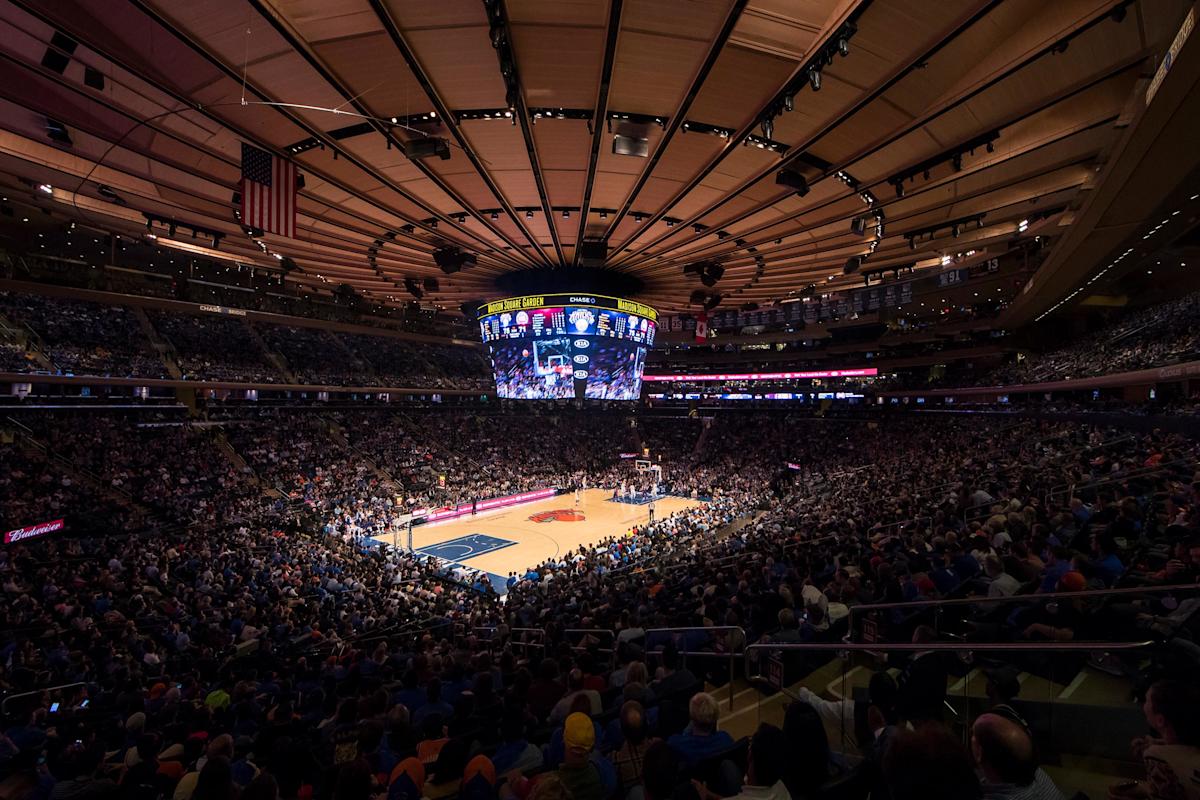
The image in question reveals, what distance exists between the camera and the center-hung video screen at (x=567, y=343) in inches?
715

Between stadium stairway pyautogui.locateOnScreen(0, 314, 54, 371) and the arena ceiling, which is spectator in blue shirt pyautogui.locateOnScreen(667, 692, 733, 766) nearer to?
the arena ceiling

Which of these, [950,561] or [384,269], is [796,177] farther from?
[384,269]

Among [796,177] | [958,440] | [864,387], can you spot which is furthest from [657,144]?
[864,387]

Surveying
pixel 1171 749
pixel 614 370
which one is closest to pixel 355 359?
pixel 614 370

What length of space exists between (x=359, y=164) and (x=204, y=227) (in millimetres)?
7926

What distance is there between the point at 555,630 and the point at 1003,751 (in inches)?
271

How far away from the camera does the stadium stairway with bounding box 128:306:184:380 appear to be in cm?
2498

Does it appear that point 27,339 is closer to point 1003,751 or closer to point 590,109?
point 590,109

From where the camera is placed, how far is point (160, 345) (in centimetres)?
2580

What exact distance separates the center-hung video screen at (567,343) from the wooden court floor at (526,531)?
7202 mm

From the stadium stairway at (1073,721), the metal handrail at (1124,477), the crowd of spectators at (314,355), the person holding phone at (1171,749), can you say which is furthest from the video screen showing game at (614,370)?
the crowd of spectators at (314,355)

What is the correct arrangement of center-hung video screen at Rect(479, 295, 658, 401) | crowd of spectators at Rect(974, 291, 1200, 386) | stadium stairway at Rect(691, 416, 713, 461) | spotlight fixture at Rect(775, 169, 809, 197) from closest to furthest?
spotlight fixture at Rect(775, 169, 809, 197) < crowd of spectators at Rect(974, 291, 1200, 386) < center-hung video screen at Rect(479, 295, 658, 401) < stadium stairway at Rect(691, 416, 713, 461)

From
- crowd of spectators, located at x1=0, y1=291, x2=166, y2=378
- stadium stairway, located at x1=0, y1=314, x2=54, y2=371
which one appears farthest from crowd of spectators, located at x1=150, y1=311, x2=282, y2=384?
stadium stairway, located at x1=0, y1=314, x2=54, y2=371

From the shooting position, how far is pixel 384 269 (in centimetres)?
1875
